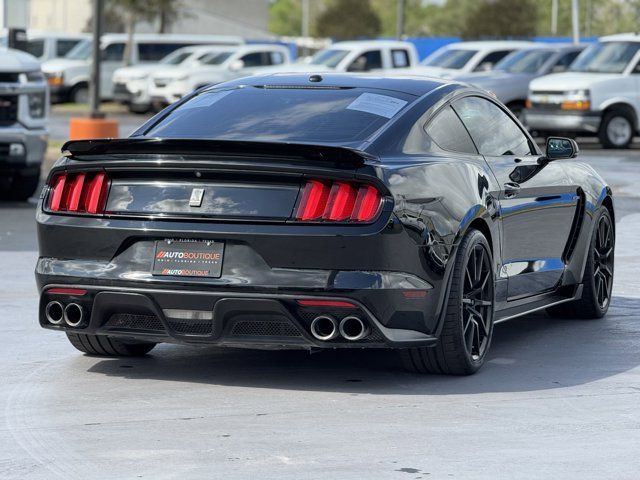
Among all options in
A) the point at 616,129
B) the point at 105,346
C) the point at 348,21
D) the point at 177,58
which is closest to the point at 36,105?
the point at 105,346

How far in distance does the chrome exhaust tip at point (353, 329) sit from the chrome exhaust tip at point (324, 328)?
3 cm

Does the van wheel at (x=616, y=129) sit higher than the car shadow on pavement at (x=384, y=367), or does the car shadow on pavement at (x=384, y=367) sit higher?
the car shadow on pavement at (x=384, y=367)

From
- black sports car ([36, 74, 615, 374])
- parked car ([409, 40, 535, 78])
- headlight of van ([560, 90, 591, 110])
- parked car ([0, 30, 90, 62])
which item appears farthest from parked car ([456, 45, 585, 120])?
black sports car ([36, 74, 615, 374])

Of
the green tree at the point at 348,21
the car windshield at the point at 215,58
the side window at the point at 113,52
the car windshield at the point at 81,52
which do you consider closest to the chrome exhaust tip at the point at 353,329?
the car windshield at the point at 215,58

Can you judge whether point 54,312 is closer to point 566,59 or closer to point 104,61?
point 566,59

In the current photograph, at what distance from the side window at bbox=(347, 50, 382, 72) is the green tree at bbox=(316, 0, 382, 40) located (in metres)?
37.9

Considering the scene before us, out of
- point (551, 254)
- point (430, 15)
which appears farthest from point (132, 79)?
point (430, 15)

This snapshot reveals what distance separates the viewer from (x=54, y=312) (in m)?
6.98

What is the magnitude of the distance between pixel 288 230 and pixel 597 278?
3144 millimetres

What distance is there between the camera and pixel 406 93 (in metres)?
7.57

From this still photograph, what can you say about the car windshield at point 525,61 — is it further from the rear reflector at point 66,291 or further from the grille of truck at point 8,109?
the rear reflector at point 66,291

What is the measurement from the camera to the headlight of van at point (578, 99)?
2611 centimetres

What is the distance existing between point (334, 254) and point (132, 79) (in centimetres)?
3385

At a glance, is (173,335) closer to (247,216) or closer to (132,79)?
(247,216)
